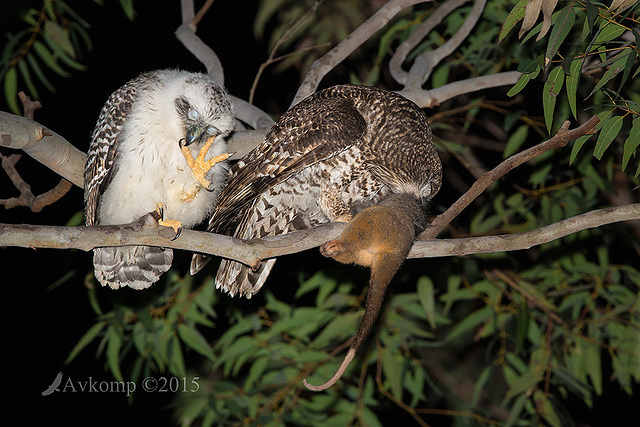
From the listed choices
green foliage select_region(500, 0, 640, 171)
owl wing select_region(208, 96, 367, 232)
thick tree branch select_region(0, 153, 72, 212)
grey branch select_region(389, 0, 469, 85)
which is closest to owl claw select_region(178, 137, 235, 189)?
owl wing select_region(208, 96, 367, 232)

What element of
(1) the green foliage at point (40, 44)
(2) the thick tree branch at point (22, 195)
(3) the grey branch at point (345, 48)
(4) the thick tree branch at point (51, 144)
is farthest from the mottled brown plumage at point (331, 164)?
(1) the green foliage at point (40, 44)

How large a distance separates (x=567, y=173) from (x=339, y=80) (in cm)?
191

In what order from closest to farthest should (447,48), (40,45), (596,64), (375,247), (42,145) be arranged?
(596,64), (375,247), (42,145), (447,48), (40,45)

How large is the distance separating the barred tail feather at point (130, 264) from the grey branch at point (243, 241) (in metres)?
0.67

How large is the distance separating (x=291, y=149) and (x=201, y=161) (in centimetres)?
33

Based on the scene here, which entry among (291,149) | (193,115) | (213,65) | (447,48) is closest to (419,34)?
(447,48)

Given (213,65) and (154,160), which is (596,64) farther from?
(213,65)

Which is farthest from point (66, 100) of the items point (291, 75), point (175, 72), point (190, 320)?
point (175, 72)

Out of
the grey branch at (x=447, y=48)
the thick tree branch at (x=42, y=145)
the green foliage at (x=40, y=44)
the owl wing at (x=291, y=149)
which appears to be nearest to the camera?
the thick tree branch at (x=42, y=145)

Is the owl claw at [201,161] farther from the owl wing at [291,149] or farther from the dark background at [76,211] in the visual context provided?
the dark background at [76,211]

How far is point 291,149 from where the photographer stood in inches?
94.5

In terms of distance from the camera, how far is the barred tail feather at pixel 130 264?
2.57 metres

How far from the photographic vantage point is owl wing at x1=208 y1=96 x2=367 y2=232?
2.38m

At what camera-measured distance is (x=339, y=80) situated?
15.8 feet
